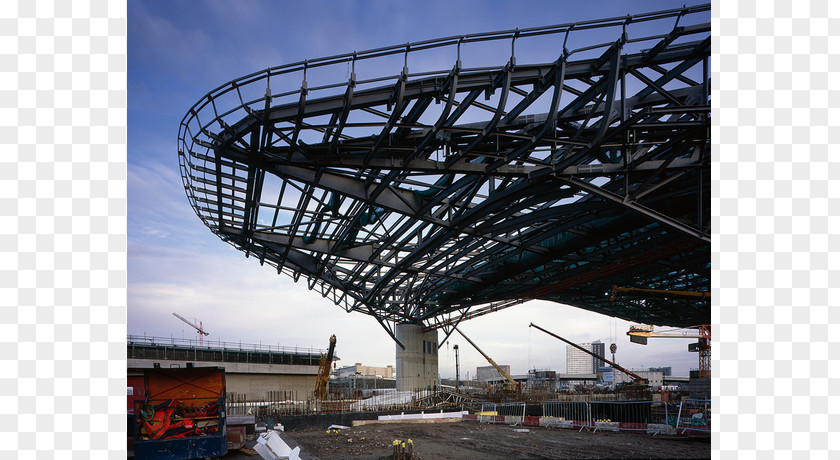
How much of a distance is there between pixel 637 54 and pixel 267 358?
46125 mm

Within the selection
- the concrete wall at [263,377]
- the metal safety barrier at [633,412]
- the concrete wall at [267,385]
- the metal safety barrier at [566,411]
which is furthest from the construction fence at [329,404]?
the metal safety barrier at [633,412]

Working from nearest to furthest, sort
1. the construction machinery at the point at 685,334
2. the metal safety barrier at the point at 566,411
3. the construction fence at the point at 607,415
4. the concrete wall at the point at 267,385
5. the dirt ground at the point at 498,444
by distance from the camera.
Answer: the dirt ground at the point at 498,444
the construction fence at the point at 607,415
the metal safety barrier at the point at 566,411
the construction machinery at the point at 685,334
the concrete wall at the point at 267,385

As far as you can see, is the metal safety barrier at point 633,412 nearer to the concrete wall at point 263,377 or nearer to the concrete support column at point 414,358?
the concrete support column at point 414,358

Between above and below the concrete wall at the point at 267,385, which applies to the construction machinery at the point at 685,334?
above

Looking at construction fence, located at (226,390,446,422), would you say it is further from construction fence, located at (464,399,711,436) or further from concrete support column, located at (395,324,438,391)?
construction fence, located at (464,399,711,436)

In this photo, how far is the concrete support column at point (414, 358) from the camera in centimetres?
5066

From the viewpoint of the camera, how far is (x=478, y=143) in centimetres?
1850

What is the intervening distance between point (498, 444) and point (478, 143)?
13960mm

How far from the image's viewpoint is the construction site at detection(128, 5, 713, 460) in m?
16.4

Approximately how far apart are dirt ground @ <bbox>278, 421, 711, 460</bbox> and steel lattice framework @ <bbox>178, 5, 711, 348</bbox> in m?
9.10

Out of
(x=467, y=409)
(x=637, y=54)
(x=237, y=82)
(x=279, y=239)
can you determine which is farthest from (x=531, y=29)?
(x=467, y=409)

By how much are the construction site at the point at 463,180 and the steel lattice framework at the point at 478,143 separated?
0.08m
